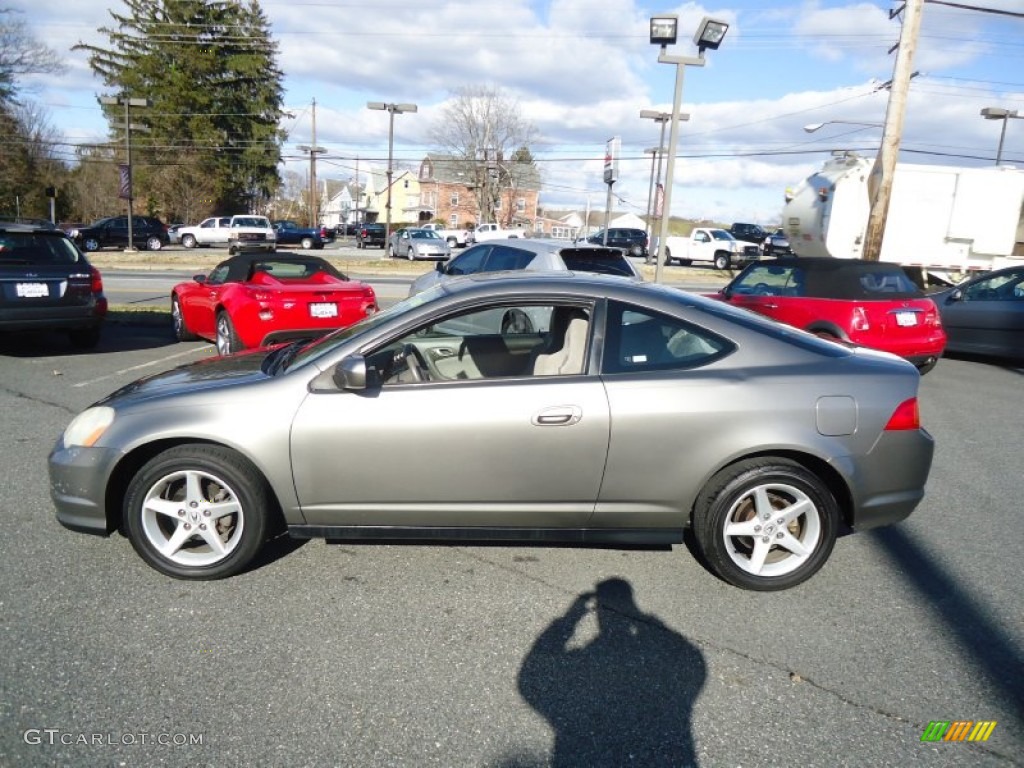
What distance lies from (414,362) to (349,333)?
38cm

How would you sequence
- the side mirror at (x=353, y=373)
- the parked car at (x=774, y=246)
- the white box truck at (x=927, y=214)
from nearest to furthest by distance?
the side mirror at (x=353, y=373) → the white box truck at (x=927, y=214) → the parked car at (x=774, y=246)

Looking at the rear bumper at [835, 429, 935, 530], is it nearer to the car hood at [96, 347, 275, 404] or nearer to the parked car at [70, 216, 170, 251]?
the car hood at [96, 347, 275, 404]

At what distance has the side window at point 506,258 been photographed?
8.16 metres

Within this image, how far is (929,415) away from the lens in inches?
287

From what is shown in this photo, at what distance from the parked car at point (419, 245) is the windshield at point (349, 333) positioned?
1225 inches

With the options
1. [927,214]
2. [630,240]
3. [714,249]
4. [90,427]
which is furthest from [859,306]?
[630,240]

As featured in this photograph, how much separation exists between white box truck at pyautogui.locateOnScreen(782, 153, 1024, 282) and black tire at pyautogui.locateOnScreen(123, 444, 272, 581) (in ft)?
54.2

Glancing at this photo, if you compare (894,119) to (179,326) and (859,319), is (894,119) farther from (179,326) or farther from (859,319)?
(179,326)

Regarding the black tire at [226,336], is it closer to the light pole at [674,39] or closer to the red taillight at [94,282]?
the red taillight at [94,282]

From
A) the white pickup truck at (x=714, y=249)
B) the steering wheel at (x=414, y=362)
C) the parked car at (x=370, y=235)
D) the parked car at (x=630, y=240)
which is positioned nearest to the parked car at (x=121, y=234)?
the parked car at (x=370, y=235)

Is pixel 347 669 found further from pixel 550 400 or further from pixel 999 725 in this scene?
pixel 999 725

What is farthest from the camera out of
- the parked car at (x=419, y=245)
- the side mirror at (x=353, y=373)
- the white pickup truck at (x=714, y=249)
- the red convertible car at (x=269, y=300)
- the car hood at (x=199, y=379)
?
the white pickup truck at (x=714, y=249)

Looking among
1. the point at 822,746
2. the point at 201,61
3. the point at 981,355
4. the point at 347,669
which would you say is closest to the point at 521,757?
the point at 347,669

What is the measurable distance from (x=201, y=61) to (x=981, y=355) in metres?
56.7
